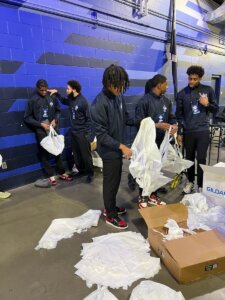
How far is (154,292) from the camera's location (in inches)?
63.3

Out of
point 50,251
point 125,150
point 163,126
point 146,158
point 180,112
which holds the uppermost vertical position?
point 180,112

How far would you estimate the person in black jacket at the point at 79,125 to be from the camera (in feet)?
11.9

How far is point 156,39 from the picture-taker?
532 centimetres

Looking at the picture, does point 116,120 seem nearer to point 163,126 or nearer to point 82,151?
point 163,126

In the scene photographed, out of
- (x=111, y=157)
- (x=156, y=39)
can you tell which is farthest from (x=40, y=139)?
(x=156, y=39)

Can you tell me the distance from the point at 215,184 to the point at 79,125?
2.07m

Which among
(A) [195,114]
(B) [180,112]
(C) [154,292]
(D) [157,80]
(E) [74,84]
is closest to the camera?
(C) [154,292]

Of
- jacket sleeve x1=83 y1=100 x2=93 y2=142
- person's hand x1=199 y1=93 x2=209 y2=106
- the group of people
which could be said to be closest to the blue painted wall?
the group of people

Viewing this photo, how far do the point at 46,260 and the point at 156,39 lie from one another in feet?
15.7

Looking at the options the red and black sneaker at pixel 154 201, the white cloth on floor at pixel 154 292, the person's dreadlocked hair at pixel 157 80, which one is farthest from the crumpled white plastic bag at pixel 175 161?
the white cloth on floor at pixel 154 292

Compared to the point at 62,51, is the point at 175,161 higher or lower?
lower

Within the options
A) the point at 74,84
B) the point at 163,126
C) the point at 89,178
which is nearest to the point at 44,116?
the point at 74,84

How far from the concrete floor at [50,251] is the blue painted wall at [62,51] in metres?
0.74

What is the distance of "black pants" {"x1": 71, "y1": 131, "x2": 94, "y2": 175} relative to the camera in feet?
12.3
